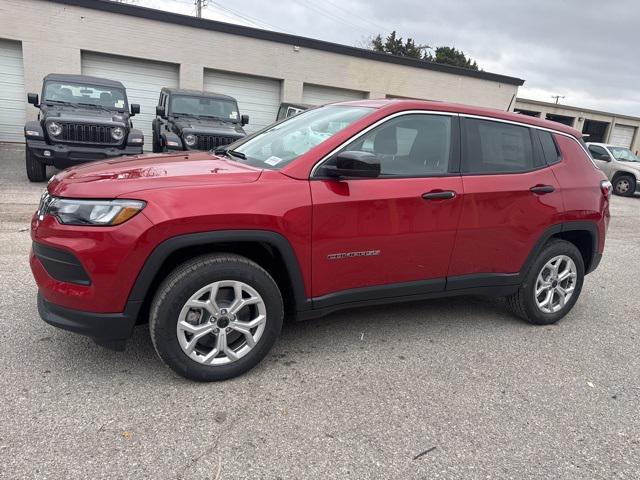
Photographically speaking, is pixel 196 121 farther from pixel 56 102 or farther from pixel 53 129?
pixel 53 129

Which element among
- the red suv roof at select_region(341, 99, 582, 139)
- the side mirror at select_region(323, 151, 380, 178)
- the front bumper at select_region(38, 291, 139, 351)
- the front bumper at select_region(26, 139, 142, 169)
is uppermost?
the red suv roof at select_region(341, 99, 582, 139)

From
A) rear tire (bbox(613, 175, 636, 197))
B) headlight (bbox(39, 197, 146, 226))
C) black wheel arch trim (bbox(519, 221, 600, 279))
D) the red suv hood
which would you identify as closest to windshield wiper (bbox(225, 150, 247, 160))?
the red suv hood

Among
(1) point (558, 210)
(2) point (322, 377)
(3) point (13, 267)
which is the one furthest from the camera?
(3) point (13, 267)

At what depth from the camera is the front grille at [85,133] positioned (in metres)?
8.80

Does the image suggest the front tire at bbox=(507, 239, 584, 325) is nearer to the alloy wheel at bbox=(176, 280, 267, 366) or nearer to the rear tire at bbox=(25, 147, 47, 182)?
the alloy wheel at bbox=(176, 280, 267, 366)

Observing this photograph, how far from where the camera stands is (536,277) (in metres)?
4.11

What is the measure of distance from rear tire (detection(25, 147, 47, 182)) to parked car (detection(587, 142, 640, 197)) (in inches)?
617

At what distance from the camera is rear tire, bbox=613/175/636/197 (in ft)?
53.2

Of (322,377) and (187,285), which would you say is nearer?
(187,285)

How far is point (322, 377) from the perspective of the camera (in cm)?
→ 315

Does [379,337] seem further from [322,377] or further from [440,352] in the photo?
[322,377]

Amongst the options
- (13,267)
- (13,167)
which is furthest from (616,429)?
(13,167)

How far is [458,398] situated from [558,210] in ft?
6.27

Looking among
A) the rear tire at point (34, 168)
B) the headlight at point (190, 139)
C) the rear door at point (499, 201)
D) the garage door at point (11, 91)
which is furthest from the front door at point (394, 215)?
the garage door at point (11, 91)
